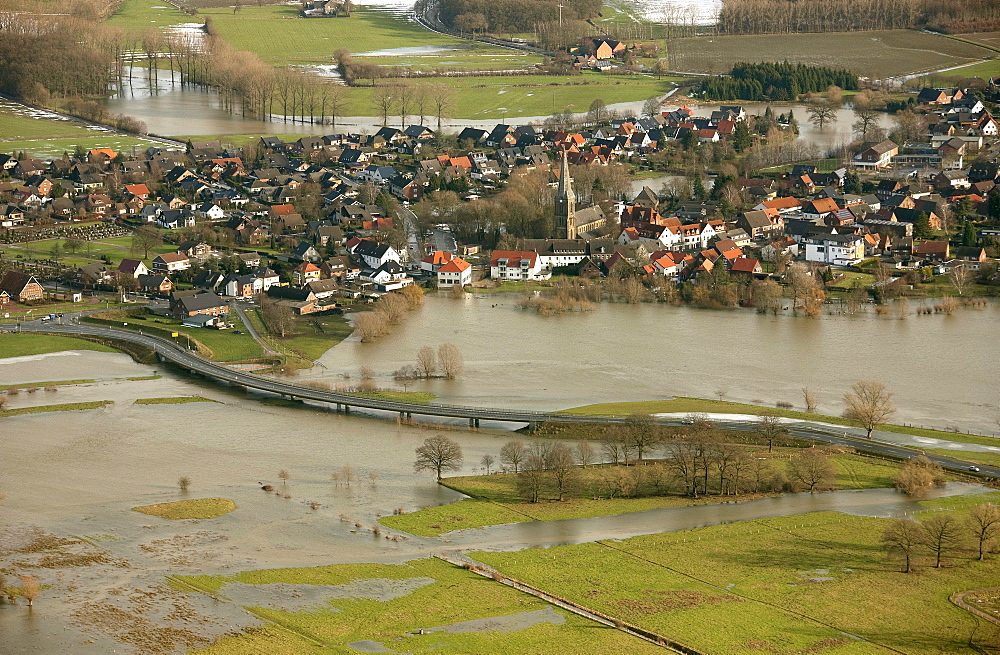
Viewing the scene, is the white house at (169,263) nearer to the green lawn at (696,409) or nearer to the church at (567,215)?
the church at (567,215)

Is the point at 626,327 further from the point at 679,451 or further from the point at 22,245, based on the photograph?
the point at 22,245

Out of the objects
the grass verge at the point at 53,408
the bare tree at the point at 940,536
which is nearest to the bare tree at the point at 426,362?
the grass verge at the point at 53,408

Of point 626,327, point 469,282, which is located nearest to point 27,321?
point 469,282

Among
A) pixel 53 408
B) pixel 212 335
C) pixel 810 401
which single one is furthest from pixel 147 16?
pixel 810 401

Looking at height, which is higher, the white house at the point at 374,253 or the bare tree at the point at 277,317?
the white house at the point at 374,253

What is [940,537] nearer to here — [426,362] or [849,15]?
[426,362]

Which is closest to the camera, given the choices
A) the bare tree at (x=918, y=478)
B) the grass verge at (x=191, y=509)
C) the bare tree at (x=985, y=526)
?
the bare tree at (x=985, y=526)
